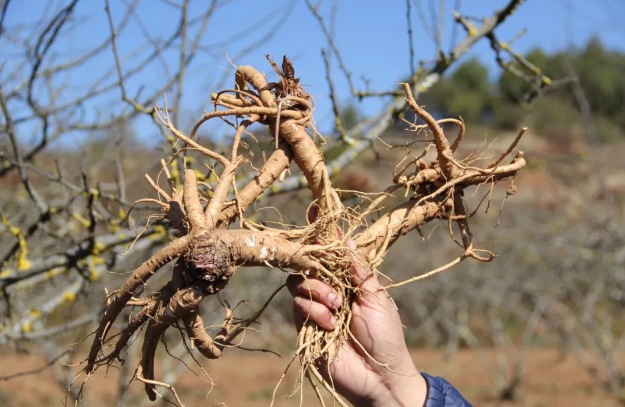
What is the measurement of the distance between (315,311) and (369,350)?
0.72 ft

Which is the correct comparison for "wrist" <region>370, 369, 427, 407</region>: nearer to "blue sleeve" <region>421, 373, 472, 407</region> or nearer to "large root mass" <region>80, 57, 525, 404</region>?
"blue sleeve" <region>421, 373, 472, 407</region>

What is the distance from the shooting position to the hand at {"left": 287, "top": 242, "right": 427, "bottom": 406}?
5.48 feet

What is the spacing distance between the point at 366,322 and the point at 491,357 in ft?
42.5

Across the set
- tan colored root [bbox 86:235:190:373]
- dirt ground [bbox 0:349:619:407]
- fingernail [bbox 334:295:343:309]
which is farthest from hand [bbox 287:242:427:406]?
dirt ground [bbox 0:349:619:407]

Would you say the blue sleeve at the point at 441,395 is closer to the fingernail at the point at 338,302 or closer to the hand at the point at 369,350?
the hand at the point at 369,350

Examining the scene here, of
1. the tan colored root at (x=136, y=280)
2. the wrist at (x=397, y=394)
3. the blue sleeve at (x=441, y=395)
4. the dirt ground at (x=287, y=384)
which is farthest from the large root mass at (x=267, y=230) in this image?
the dirt ground at (x=287, y=384)

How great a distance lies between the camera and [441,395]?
1.76 m

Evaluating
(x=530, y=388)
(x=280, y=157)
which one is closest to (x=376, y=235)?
(x=280, y=157)

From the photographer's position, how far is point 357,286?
1.70 m

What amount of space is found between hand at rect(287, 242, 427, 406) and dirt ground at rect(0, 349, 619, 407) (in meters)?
7.45

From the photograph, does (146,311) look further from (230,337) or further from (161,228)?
(161,228)

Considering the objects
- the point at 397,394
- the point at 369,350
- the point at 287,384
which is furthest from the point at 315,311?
the point at 287,384

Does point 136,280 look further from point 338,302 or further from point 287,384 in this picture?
point 287,384

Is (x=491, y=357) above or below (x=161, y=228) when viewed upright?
below
